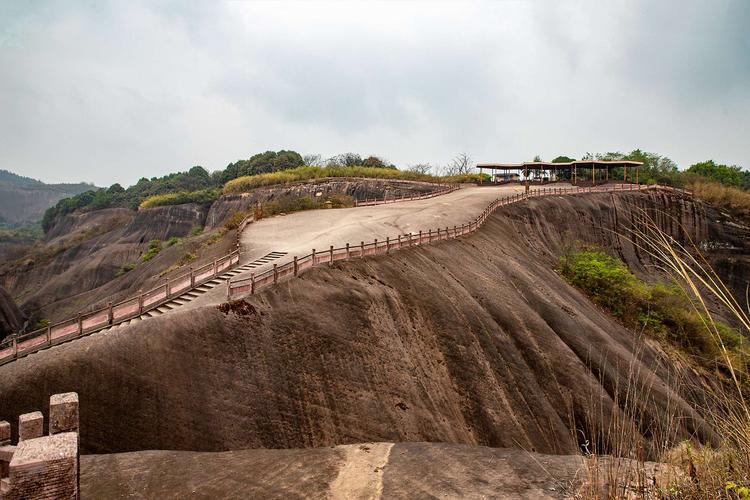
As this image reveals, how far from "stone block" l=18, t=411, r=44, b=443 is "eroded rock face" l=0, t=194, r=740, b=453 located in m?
5.95

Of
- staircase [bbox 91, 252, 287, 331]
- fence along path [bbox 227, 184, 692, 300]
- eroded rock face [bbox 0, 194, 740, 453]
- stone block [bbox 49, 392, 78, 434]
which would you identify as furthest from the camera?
fence along path [bbox 227, 184, 692, 300]

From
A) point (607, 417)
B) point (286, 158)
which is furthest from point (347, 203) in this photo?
point (286, 158)

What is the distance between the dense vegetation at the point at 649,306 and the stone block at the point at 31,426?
96.9ft

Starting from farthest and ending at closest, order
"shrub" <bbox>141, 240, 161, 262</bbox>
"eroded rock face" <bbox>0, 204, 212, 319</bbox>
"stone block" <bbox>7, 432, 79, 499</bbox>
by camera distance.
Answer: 1. "eroded rock face" <bbox>0, 204, 212, 319</bbox>
2. "shrub" <bbox>141, 240, 161, 262</bbox>
3. "stone block" <bbox>7, 432, 79, 499</bbox>

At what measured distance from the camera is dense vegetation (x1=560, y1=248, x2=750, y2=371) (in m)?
27.5

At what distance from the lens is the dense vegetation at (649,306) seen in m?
→ 27.5

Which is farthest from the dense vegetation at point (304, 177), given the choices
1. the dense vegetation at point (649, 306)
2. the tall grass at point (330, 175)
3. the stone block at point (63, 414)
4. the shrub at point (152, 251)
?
the stone block at point (63, 414)

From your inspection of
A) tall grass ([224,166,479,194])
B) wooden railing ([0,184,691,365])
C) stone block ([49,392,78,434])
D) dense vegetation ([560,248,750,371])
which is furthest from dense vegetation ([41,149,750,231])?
stone block ([49,392,78,434])

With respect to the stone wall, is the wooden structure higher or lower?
higher

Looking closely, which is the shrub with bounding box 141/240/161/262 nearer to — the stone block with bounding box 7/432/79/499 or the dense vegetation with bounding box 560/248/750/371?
the dense vegetation with bounding box 560/248/750/371

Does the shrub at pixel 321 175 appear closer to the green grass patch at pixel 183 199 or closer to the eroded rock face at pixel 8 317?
the green grass patch at pixel 183 199

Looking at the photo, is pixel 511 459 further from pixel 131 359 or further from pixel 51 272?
pixel 51 272

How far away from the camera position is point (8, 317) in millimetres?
37188

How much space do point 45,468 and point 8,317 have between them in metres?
41.8
